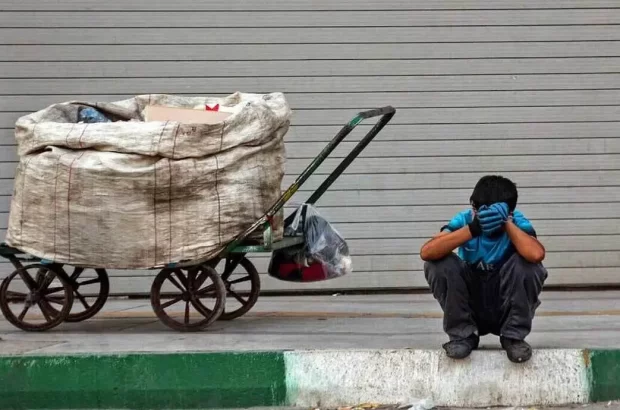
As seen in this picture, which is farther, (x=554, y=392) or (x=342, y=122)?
(x=342, y=122)

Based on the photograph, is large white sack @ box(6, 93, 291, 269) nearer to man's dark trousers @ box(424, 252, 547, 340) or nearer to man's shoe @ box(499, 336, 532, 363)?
man's dark trousers @ box(424, 252, 547, 340)

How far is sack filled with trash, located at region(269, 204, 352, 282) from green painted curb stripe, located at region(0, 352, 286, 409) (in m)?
1.52

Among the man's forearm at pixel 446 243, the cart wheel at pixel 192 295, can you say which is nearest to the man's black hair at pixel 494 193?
the man's forearm at pixel 446 243

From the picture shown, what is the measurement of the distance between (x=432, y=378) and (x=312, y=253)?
1.69 meters

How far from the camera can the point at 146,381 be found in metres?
5.02

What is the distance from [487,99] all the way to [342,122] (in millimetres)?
1253

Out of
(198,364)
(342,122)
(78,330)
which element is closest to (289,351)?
(198,364)

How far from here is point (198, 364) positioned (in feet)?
16.4

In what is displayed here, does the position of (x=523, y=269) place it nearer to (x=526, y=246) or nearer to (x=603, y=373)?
(x=526, y=246)

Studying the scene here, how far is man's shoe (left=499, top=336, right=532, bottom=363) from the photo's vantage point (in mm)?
4801

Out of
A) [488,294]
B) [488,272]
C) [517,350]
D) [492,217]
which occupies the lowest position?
[517,350]

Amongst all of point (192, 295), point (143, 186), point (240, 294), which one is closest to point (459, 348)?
point (192, 295)

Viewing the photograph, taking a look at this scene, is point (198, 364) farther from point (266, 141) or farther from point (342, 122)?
point (342, 122)

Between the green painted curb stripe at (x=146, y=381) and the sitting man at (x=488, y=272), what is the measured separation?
35.1 inches
